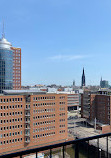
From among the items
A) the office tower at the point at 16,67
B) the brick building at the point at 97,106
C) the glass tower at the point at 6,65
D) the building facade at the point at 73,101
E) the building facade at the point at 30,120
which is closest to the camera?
the building facade at the point at 30,120

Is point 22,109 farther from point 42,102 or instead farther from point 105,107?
point 105,107

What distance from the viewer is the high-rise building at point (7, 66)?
4500cm

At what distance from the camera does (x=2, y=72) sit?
45.2 metres

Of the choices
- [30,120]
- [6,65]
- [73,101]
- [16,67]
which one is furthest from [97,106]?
[6,65]

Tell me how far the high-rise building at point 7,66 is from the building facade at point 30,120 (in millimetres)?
23005

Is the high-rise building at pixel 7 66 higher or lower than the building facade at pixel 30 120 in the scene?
higher

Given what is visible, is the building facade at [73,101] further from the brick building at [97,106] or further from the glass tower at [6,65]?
the glass tower at [6,65]

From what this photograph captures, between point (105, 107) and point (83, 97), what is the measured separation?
798cm

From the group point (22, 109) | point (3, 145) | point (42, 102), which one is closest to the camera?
point (3, 145)

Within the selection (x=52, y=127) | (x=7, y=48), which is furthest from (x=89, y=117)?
(x=7, y=48)

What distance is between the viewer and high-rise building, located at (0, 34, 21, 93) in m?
45.0

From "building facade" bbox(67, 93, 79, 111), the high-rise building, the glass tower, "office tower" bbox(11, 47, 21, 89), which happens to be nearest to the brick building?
"building facade" bbox(67, 93, 79, 111)

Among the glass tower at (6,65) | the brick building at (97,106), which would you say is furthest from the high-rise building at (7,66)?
the brick building at (97,106)

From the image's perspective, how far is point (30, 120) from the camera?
2411 cm
